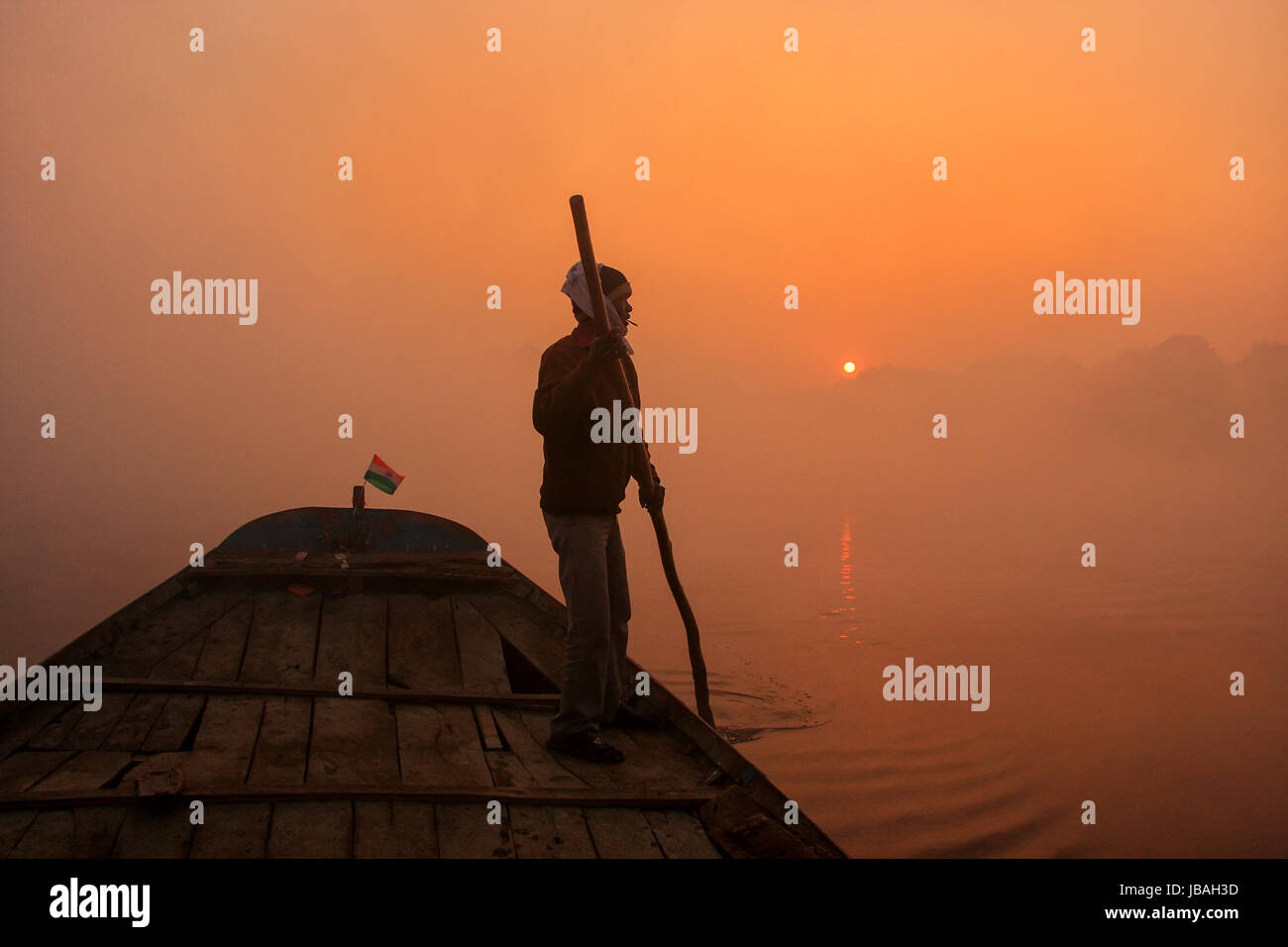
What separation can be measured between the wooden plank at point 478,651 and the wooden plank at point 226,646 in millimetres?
1219

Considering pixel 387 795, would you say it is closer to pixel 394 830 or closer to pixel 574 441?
pixel 394 830

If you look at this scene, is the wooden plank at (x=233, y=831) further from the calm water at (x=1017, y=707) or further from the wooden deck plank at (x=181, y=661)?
the calm water at (x=1017, y=707)

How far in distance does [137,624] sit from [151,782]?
2.97 m

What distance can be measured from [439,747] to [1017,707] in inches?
373

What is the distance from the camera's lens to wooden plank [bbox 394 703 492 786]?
354 centimetres

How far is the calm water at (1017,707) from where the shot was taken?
7.79m

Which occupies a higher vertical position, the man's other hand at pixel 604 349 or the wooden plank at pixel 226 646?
the man's other hand at pixel 604 349

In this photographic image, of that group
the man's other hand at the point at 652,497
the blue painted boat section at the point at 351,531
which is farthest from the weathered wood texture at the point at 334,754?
the blue painted boat section at the point at 351,531

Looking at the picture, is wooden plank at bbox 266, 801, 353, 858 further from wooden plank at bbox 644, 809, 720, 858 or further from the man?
the man

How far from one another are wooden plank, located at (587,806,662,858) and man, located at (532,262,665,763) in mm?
668

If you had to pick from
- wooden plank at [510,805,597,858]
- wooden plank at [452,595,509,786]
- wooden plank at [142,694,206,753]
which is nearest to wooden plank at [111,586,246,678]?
wooden plank at [142,694,206,753]

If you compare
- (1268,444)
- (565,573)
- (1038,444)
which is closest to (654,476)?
(565,573)

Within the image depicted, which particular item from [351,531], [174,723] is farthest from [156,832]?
[351,531]

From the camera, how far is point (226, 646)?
5.43m
